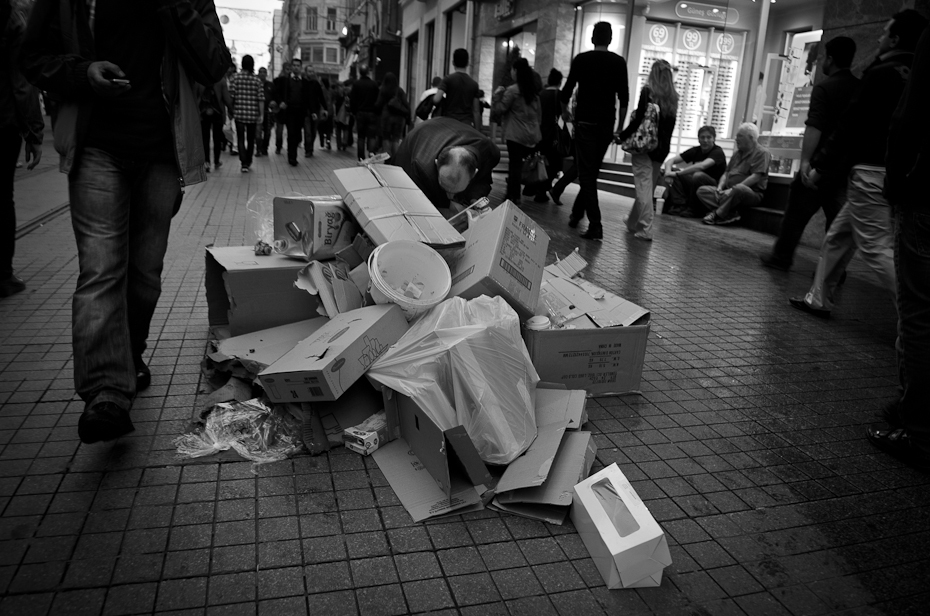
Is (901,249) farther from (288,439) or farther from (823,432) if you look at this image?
(288,439)

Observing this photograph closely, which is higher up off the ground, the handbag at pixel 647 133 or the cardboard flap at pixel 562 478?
the handbag at pixel 647 133

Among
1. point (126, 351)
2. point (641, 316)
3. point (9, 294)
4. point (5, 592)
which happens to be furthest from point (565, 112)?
point (5, 592)

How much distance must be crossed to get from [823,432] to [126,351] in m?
3.13

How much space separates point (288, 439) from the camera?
9.21 ft

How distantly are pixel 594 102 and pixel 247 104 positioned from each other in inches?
311

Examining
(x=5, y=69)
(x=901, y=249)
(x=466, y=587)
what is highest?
(x=5, y=69)

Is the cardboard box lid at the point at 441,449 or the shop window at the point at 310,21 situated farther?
the shop window at the point at 310,21

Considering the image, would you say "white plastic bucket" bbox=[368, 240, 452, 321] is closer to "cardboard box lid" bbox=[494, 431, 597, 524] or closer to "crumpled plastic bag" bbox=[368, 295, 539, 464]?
"crumpled plastic bag" bbox=[368, 295, 539, 464]

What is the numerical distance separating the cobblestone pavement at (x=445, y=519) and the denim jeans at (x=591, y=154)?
12.5 ft

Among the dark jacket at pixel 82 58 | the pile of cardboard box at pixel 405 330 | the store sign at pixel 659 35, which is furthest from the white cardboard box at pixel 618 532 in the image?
the store sign at pixel 659 35

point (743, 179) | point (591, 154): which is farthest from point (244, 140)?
point (743, 179)

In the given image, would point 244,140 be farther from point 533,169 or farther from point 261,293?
point 261,293

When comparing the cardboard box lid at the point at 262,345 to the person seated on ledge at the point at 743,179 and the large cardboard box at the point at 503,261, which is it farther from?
the person seated on ledge at the point at 743,179

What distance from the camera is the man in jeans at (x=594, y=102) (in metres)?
7.41
